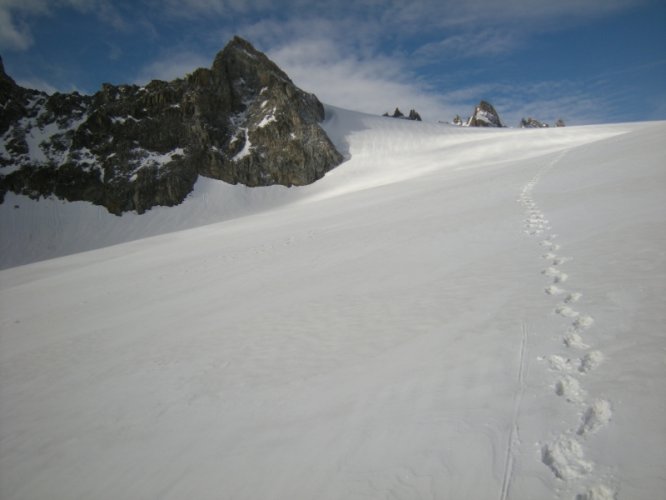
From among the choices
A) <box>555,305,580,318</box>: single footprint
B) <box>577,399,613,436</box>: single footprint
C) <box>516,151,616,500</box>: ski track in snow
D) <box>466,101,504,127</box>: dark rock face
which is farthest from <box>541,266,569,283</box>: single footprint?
<box>466,101,504,127</box>: dark rock face

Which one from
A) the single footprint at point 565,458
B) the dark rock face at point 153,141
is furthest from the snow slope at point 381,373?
the dark rock face at point 153,141

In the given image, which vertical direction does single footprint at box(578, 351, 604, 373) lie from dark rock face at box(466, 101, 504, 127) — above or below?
below

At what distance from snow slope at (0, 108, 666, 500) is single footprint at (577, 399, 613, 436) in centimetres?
1

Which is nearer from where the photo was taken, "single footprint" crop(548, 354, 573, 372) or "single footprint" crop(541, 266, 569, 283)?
"single footprint" crop(548, 354, 573, 372)

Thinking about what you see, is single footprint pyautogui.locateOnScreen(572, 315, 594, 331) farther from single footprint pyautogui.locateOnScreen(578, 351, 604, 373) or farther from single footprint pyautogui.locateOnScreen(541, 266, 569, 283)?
single footprint pyautogui.locateOnScreen(541, 266, 569, 283)

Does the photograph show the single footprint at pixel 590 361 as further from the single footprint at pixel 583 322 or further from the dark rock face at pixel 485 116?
the dark rock face at pixel 485 116

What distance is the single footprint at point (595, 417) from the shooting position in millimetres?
2723

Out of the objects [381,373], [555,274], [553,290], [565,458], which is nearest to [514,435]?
[565,458]

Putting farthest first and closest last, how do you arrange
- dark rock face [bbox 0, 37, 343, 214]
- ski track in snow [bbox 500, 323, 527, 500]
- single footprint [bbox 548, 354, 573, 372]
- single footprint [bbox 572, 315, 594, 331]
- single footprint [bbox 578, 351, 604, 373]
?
dark rock face [bbox 0, 37, 343, 214]
single footprint [bbox 572, 315, 594, 331]
single footprint [bbox 548, 354, 573, 372]
single footprint [bbox 578, 351, 604, 373]
ski track in snow [bbox 500, 323, 527, 500]

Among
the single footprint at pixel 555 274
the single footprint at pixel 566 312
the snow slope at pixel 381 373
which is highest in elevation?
the single footprint at pixel 555 274

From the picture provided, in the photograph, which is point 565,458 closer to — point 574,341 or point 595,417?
point 595,417

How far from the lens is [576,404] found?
2.99m

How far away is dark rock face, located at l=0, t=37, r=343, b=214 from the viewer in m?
47.8

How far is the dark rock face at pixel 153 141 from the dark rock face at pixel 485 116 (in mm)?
72848
